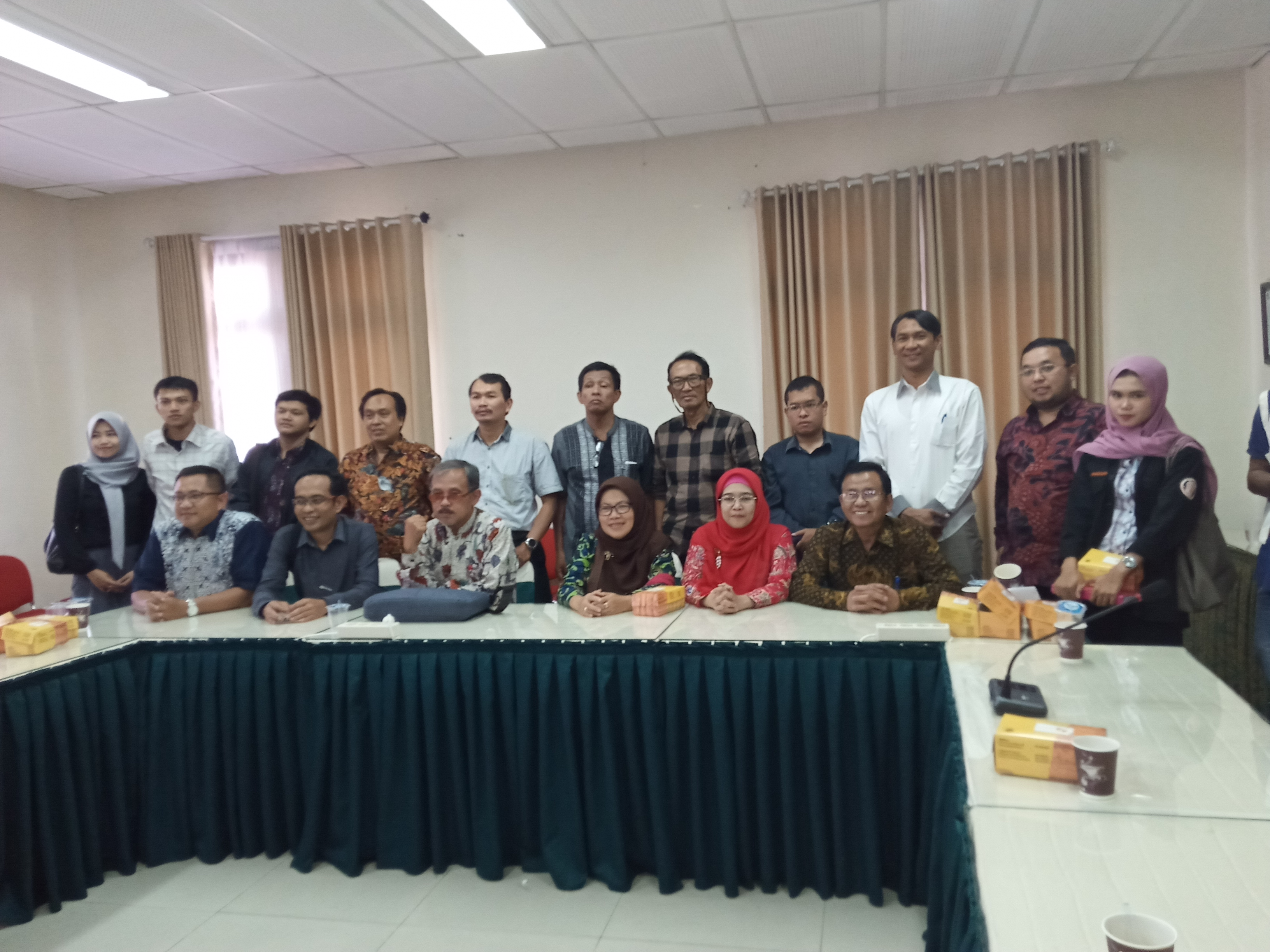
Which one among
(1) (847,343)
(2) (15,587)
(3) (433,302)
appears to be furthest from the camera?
(3) (433,302)

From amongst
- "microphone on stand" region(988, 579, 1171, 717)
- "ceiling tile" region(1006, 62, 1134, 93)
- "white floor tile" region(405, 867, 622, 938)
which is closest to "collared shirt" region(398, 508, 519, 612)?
"white floor tile" region(405, 867, 622, 938)

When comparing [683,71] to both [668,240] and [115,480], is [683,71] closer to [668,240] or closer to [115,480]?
[668,240]

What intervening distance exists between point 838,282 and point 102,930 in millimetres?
4154

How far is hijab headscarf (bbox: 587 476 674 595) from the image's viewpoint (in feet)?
9.83

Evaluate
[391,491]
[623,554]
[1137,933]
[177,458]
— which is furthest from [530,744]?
[177,458]

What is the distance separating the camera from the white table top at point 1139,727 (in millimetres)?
1342

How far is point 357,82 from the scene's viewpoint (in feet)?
12.5

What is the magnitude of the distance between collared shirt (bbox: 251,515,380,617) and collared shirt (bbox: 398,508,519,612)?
15 cm

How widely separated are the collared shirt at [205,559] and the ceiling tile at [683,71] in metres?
2.44

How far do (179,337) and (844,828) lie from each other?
5139mm

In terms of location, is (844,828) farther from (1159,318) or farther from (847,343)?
(1159,318)

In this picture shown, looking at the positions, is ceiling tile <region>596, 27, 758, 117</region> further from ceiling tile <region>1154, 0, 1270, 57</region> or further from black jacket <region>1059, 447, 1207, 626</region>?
black jacket <region>1059, 447, 1207, 626</region>

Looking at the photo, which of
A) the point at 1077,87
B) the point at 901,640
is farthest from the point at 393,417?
the point at 1077,87

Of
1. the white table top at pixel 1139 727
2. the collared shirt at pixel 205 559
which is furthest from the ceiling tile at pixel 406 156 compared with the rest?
the white table top at pixel 1139 727
